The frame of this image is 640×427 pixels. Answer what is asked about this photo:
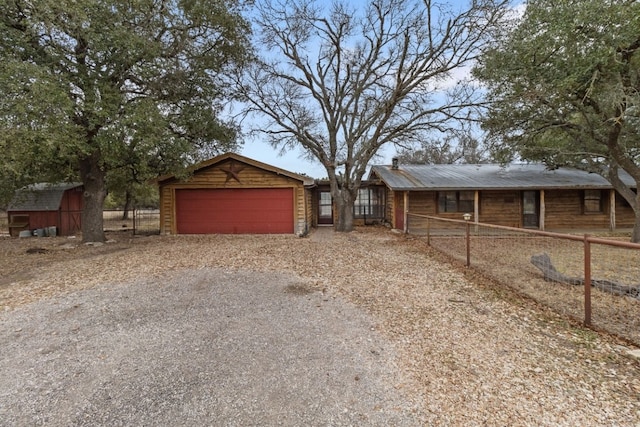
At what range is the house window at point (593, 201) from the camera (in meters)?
15.1

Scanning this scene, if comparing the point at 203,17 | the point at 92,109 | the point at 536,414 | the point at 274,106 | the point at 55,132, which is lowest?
the point at 536,414

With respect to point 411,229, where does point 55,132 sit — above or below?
above

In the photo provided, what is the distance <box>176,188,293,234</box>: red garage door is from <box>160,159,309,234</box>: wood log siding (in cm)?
21

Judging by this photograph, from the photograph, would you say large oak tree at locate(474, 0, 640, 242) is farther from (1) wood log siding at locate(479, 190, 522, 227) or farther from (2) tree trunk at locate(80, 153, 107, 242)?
(2) tree trunk at locate(80, 153, 107, 242)

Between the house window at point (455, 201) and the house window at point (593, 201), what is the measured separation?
17.4 ft

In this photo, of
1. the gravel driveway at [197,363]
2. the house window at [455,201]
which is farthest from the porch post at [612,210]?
the gravel driveway at [197,363]

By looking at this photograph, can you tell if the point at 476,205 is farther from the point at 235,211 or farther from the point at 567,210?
the point at 235,211

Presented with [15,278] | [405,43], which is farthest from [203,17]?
[15,278]

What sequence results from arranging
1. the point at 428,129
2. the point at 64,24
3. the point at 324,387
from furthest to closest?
1. the point at 428,129
2. the point at 64,24
3. the point at 324,387

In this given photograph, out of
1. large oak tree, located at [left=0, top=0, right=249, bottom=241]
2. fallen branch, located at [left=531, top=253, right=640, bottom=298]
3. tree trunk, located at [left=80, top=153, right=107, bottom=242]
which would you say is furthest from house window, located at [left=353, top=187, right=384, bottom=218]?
fallen branch, located at [left=531, top=253, right=640, bottom=298]

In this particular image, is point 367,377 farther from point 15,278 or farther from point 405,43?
point 405,43

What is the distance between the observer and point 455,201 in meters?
15.4

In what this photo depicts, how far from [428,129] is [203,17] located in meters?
9.94

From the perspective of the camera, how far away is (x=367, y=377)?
2.92 meters
